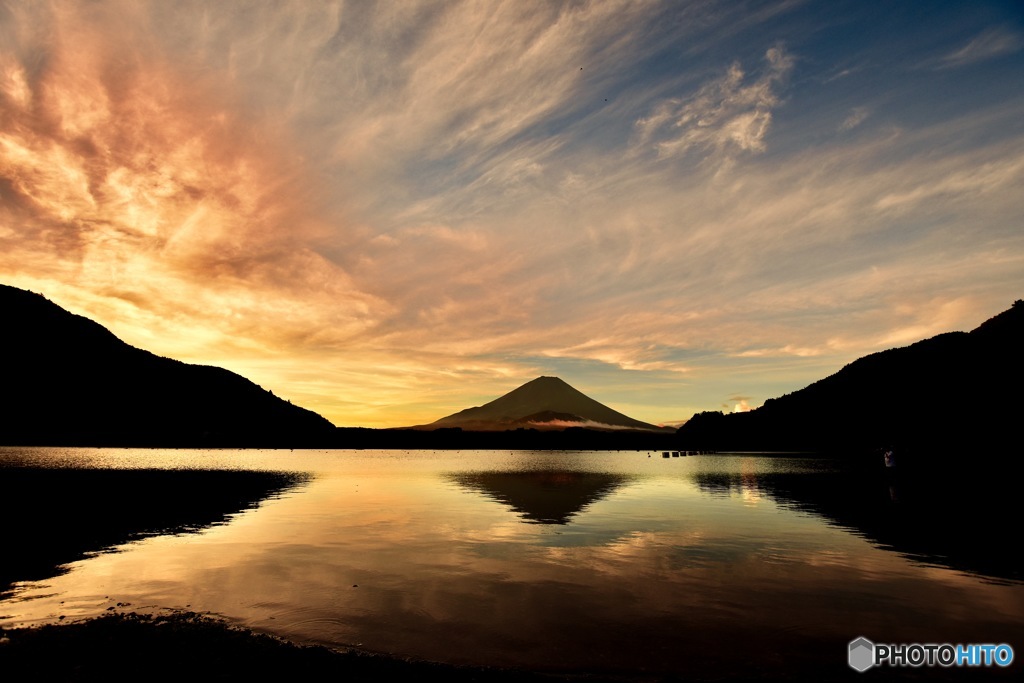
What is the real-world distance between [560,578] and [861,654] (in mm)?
9831

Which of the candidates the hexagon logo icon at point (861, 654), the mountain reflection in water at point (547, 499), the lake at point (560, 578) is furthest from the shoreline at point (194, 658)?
the mountain reflection in water at point (547, 499)

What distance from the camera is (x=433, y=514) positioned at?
39.4 m

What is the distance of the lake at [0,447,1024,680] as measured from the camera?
13.4 m

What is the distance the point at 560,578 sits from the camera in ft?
65.6

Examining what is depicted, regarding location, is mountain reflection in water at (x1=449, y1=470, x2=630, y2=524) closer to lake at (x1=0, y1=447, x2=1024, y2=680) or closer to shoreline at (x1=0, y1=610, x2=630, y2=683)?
lake at (x1=0, y1=447, x2=1024, y2=680)

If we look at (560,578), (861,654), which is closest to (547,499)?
(560,578)

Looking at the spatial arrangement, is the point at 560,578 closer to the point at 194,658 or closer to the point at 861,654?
the point at 861,654

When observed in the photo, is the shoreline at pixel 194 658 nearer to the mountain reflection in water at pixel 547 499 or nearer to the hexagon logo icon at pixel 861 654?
the hexagon logo icon at pixel 861 654

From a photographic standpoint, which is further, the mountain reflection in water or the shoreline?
the mountain reflection in water

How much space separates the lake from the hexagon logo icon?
0.93ft

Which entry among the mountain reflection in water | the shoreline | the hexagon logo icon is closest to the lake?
the hexagon logo icon

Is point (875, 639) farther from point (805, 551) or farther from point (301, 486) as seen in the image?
point (301, 486)

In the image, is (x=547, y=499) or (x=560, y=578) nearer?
(x=560, y=578)

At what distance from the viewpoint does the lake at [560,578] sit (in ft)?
44.0
